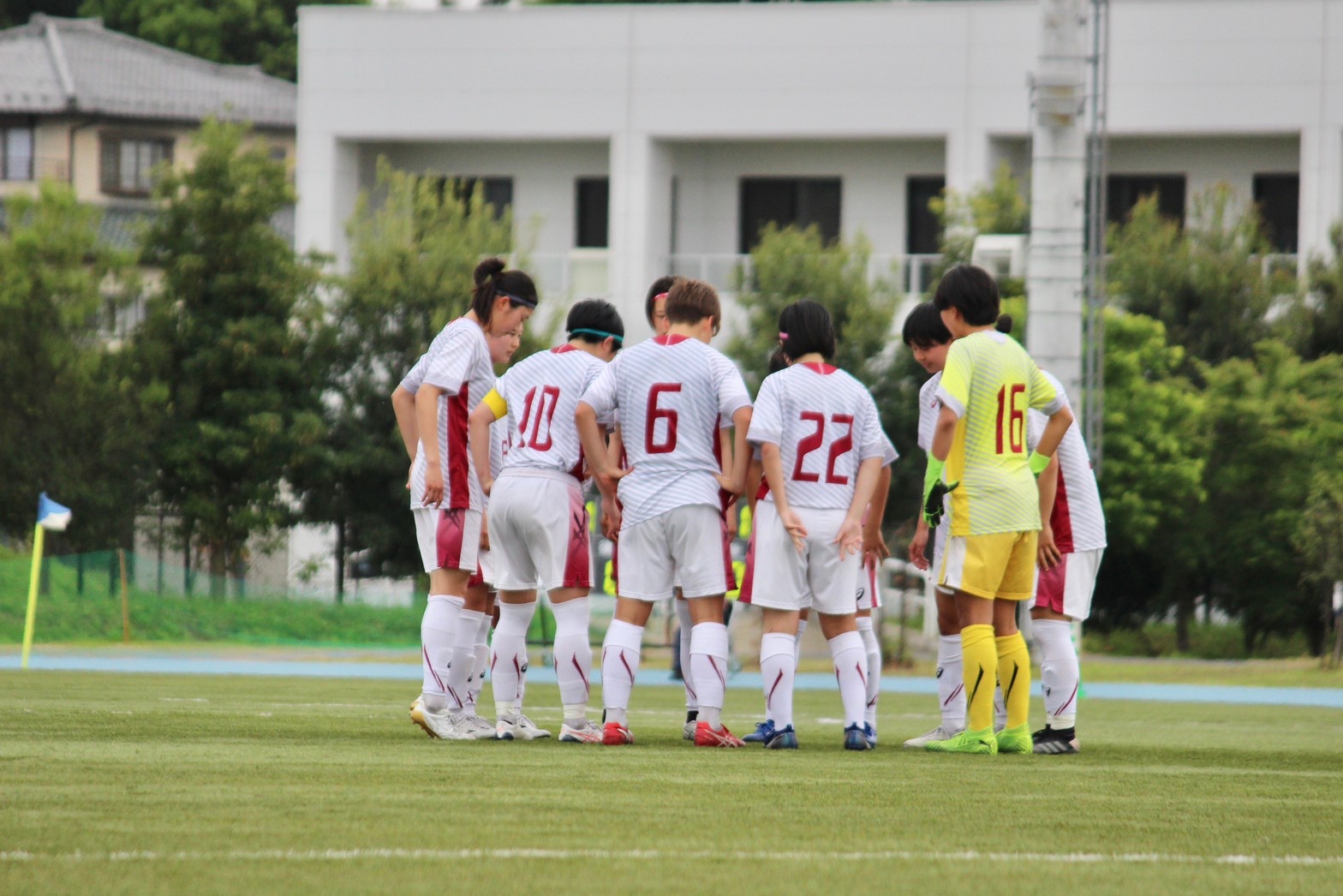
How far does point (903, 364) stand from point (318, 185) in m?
13.1

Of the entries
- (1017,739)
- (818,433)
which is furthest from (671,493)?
(1017,739)

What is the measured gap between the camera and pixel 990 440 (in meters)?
7.52

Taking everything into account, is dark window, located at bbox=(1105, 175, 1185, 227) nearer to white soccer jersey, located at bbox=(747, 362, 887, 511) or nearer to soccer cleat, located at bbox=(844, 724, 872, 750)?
white soccer jersey, located at bbox=(747, 362, 887, 511)

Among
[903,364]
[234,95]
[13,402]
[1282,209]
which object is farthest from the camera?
[234,95]

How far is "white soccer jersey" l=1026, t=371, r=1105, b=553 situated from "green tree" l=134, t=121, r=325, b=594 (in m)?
20.5

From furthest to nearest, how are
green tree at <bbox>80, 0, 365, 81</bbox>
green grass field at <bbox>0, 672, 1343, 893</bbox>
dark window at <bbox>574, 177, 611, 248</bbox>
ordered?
green tree at <bbox>80, 0, 365, 81</bbox> → dark window at <bbox>574, 177, 611, 248</bbox> → green grass field at <bbox>0, 672, 1343, 893</bbox>

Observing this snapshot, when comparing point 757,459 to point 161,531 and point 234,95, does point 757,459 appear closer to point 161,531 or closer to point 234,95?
point 161,531

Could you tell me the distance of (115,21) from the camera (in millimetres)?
56469

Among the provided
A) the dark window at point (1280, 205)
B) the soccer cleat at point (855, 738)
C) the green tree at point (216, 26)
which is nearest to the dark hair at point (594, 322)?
the soccer cleat at point (855, 738)

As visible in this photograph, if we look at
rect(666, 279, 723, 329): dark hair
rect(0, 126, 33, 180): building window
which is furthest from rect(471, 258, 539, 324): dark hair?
rect(0, 126, 33, 180): building window

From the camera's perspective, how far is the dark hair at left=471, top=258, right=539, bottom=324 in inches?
324

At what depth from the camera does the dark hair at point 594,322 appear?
27.1ft

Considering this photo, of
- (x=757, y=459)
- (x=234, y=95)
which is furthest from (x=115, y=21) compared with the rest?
(x=757, y=459)

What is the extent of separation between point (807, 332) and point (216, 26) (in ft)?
171
